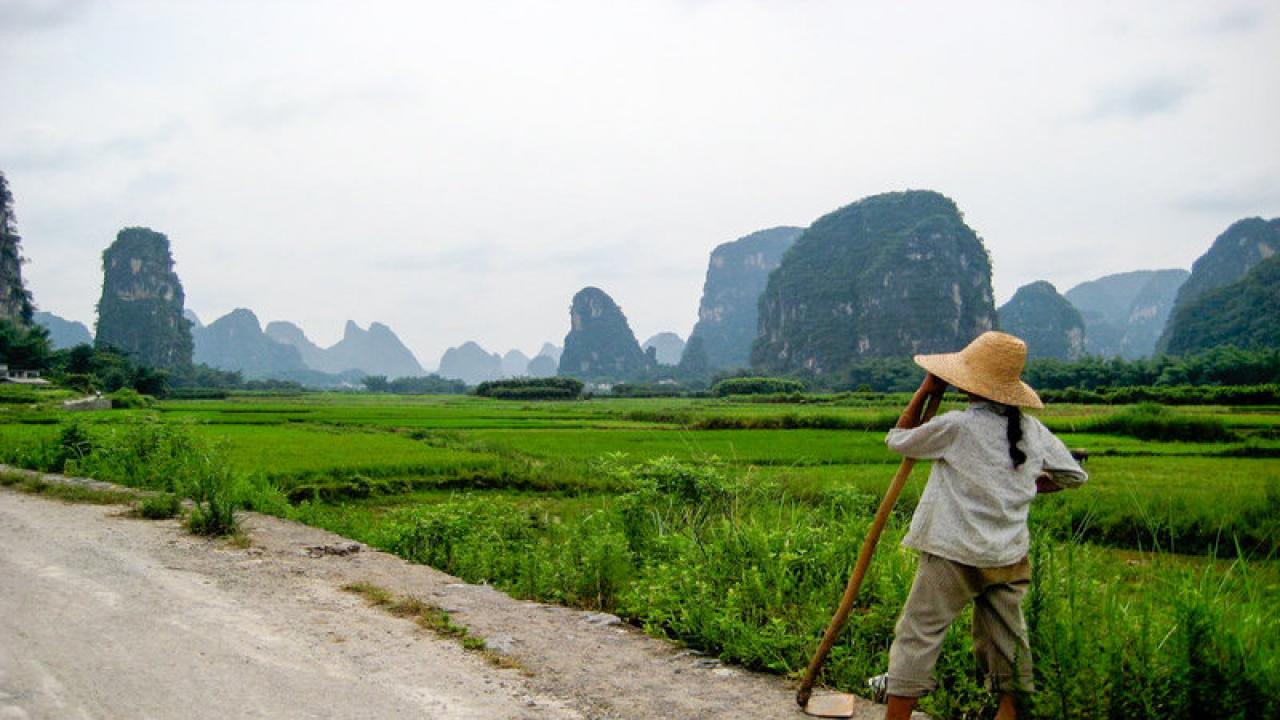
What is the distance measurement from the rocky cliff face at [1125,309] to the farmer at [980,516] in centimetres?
10728

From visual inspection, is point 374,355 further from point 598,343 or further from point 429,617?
point 429,617

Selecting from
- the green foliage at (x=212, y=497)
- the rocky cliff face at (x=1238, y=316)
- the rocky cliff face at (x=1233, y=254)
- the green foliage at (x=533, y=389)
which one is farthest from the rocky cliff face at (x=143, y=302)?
the rocky cliff face at (x=1233, y=254)

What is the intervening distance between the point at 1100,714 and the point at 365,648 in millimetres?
2719

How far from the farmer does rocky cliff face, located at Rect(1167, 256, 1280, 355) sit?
2165 inches

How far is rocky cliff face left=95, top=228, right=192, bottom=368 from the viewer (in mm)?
77125

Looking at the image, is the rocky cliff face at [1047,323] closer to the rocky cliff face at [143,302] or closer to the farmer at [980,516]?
the rocky cliff face at [143,302]

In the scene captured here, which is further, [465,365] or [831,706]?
[465,365]

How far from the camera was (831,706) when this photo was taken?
102 inches

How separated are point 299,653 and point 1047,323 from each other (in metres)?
99.2

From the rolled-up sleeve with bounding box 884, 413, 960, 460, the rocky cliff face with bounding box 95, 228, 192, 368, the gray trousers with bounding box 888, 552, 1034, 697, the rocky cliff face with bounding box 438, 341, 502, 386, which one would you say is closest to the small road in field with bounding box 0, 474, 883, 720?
the gray trousers with bounding box 888, 552, 1034, 697

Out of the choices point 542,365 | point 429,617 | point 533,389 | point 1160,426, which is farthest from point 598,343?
point 429,617

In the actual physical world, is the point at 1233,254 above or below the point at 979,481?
above

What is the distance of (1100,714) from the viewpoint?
235cm

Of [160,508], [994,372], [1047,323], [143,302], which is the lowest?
[160,508]
